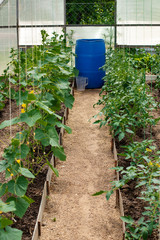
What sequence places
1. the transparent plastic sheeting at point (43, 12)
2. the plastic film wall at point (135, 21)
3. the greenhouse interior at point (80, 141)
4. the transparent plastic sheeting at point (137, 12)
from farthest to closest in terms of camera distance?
the plastic film wall at point (135, 21), the transparent plastic sheeting at point (137, 12), the transparent plastic sheeting at point (43, 12), the greenhouse interior at point (80, 141)

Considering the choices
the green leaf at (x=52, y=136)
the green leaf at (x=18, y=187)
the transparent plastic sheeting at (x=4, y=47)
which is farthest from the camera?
the transparent plastic sheeting at (x=4, y=47)

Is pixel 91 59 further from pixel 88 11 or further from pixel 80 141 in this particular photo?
pixel 88 11

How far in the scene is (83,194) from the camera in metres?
3.65

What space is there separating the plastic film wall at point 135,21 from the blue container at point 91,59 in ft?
1.52

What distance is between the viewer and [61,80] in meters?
4.18

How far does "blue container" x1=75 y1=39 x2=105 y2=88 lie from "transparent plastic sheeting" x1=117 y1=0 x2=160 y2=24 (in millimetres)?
638

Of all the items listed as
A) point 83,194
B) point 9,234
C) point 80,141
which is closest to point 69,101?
point 80,141

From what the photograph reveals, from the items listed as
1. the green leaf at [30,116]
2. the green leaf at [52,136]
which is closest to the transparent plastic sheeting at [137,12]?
the green leaf at [52,136]

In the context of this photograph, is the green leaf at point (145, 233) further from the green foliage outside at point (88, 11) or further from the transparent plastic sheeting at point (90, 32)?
the green foliage outside at point (88, 11)

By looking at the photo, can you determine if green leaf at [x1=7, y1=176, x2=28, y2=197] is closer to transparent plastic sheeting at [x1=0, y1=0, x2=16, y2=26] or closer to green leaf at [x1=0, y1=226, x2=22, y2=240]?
green leaf at [x1=0, y1=226, x2=22, y2=240]

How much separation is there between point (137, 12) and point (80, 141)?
3.21m

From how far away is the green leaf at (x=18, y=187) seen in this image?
2512 millimetres

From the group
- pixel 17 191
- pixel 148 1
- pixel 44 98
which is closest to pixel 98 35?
pixel 148 1

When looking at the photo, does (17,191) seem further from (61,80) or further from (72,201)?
(61,80)
